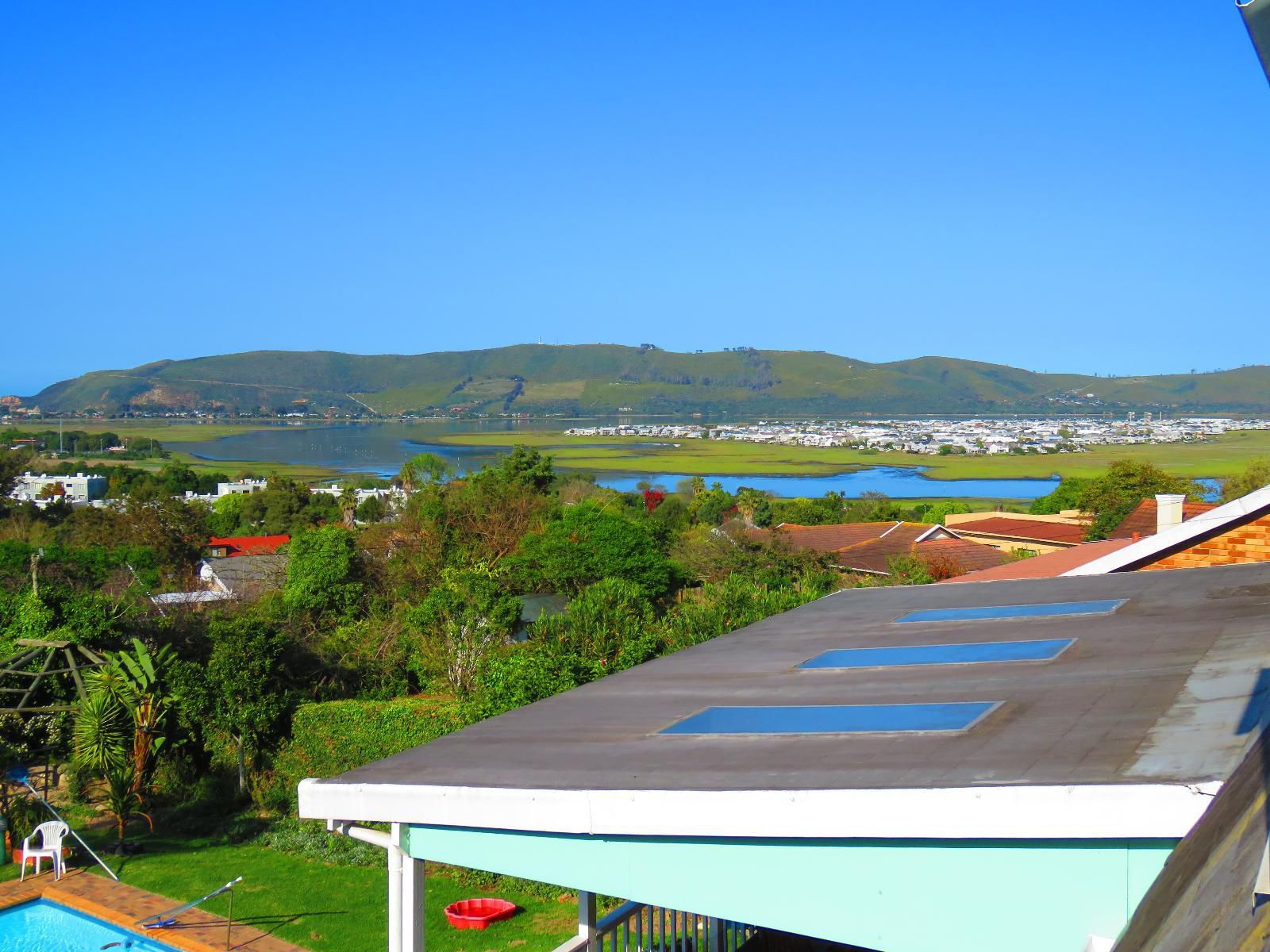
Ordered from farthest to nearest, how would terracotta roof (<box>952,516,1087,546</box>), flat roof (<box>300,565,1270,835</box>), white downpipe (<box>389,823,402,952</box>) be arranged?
1. terracotta roof (<box>952,516,1087,546</box>)
2. white downpipe (<box>389,823,402,952</box>)
3. flat roof (<box>300,565,1270,835</box>)

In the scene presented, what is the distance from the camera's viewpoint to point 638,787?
358cm

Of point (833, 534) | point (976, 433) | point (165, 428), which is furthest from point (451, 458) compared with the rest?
point (165, 428)

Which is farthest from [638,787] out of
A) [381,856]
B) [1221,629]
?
[381,856]

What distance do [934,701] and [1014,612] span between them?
3223mm

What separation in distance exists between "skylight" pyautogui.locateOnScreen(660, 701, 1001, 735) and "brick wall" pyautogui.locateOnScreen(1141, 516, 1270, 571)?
Result: 21.6ft

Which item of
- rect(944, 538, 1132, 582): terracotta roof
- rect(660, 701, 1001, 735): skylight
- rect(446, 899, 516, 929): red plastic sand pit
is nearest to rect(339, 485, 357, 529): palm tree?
rect(944, 538, 1132, 582): terracotta roof

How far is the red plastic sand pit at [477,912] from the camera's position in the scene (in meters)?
11.7

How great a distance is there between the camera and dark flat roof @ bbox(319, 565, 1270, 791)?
3320 mm

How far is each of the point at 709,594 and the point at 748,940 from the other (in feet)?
45.5

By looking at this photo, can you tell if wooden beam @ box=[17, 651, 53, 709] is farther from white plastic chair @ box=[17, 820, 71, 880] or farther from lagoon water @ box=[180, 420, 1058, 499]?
lagoon water @ box=[180, 420, 1058, 499]

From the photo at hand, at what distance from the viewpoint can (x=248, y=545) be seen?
44500 mm

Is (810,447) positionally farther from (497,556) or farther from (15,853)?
(15,853)

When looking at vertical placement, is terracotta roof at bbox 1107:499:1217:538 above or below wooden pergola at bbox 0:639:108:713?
above

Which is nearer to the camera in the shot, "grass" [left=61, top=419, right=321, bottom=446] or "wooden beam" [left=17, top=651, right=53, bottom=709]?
"wooden beam" [left=17, top=651, right=53, bottom=709]
